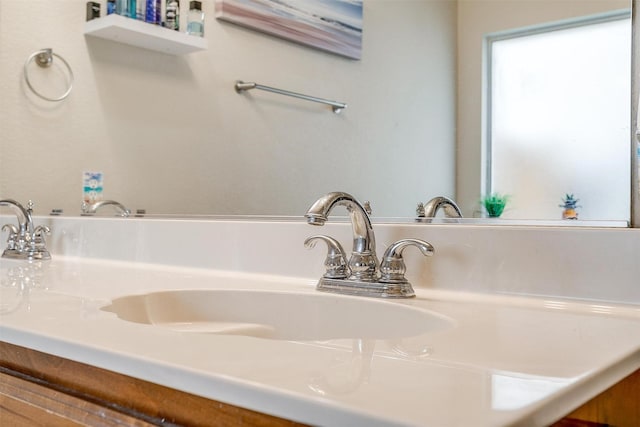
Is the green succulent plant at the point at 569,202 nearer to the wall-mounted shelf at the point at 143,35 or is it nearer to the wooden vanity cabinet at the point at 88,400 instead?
the wooden vanity cabinet at the point at 88,400

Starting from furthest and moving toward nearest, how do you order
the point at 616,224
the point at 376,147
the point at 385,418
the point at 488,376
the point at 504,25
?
the point at 376,147, the point at 504,25, the point at 616,224, the point at 488,376, the point at 385,418

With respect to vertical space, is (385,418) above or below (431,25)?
below

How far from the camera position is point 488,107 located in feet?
3.57

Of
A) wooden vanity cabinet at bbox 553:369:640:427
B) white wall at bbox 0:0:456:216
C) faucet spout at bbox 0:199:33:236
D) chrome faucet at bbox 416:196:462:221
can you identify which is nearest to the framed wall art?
white wall at bbox 0:0:456:216

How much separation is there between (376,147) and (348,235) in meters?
0.24

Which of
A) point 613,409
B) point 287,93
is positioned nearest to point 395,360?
point 613,409

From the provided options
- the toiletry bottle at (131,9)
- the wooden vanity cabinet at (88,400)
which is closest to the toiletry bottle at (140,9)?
the toiletry bottle at (131,9)

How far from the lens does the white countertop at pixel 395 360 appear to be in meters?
0.43

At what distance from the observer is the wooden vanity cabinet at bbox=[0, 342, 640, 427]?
0.51 meters

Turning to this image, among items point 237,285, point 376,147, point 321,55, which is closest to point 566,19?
point 376,147

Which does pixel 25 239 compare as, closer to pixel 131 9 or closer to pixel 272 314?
pixel 131 9

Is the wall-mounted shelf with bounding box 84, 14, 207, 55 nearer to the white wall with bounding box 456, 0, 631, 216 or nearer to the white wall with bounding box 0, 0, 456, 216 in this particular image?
the white wall with bounding box 0, 0, 456, 216

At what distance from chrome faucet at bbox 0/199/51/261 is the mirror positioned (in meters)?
0.14

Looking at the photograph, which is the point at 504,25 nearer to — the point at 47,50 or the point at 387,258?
the point at 387,258
